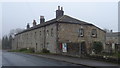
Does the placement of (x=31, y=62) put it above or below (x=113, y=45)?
below

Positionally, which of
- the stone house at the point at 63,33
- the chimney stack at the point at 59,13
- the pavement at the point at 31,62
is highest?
the chimney stack at the point at 59,13

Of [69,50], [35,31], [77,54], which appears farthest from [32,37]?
[77,54]

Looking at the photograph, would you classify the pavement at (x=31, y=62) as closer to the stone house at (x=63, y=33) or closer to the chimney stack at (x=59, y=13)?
the stone house at (x=63, y=33)

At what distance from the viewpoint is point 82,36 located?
38.2 metres

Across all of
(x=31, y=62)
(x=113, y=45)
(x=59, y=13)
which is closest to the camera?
(x=31, y=62)

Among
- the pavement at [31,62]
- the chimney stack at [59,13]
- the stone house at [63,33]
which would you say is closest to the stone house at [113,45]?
the stone house at [63,33]

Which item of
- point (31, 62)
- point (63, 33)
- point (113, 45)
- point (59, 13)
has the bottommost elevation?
point (31, 62)

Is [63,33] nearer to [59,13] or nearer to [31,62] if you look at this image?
[59,13]

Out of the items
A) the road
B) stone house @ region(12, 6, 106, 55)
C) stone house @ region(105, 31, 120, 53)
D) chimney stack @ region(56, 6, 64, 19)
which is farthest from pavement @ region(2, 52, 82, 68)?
chimney stack @ region(56, 6, 64, 19)

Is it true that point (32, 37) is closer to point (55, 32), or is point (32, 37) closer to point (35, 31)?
point (35, 31)

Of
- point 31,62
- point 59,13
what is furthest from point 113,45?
point 59,13

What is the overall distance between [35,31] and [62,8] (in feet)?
31.0

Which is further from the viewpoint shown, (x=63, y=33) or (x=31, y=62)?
(x=63, y=33)

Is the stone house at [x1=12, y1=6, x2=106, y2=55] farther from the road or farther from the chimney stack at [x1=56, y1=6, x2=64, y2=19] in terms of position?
the road
